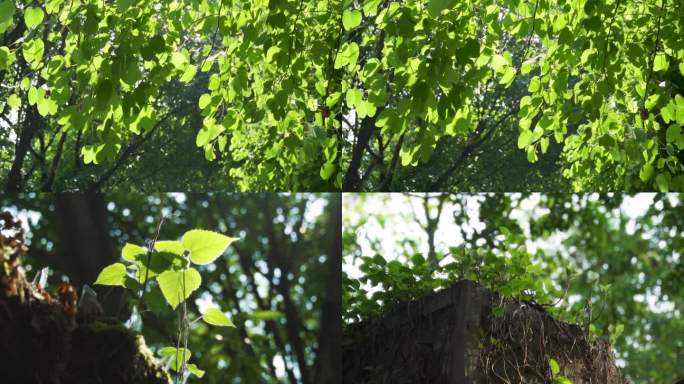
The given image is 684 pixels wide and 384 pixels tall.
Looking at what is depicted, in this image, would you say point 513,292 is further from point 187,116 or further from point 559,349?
point 187,116

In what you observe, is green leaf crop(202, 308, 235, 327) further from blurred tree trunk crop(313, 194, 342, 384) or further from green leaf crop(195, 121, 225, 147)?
green leaf crop(195, 121, 225, 147)

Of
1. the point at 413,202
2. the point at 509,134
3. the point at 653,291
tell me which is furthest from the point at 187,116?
the point at 413,202

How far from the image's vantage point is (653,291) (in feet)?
17.4

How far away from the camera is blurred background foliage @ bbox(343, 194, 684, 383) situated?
299 centimetres

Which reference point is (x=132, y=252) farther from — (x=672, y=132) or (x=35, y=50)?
(x=672, y=132)

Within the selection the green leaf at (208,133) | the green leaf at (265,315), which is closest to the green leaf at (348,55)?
the green leaf at (208,133)

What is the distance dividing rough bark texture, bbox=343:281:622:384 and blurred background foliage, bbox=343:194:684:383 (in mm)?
91

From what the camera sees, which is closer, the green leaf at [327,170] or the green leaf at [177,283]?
the green leaf at [177,283]

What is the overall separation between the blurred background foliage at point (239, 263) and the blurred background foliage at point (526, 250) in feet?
2.03

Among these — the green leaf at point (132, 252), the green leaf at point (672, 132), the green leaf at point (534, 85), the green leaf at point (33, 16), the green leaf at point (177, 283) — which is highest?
the green leaf at point (534, 85)

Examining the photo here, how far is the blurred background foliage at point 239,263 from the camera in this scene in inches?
82.5

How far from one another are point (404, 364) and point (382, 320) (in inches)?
7.8

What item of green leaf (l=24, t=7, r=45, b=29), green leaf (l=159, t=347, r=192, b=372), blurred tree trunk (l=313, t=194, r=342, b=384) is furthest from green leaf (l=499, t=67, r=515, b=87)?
green leaf (l=159, t=347, r=192, b=372)

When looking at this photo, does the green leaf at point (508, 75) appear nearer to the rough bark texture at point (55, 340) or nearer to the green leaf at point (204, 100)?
the green leaf at point (204, 100)
